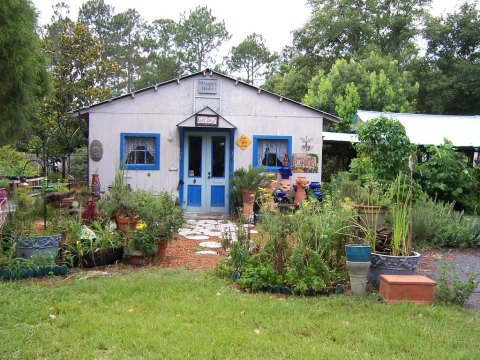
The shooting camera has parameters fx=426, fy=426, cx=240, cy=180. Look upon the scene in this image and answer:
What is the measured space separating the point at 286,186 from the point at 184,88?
3.59 metres

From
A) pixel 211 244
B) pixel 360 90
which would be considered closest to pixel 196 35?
pixel 360 90

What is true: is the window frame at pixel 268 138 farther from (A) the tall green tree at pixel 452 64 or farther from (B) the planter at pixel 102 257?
(A) the tall green tree at pixel 452 64

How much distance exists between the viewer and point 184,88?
1082cm

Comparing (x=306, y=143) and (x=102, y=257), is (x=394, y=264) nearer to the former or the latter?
(x=102, y=257)

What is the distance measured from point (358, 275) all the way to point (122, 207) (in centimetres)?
380

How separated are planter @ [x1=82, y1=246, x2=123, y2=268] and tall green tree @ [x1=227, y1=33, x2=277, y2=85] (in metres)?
33.0

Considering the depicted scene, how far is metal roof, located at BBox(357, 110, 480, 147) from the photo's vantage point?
42.6ft

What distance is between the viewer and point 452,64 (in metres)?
26.0

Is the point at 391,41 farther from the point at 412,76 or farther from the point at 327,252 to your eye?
the point at 327,252

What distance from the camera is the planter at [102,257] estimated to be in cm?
585

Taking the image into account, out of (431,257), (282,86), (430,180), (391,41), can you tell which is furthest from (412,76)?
(431,257)

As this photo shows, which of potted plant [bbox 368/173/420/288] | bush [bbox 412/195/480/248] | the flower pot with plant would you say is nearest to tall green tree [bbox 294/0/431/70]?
bush [bbox 412/195/480/248]

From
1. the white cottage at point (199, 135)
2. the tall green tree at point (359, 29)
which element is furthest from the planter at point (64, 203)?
the tall green tree at point (359, 29)

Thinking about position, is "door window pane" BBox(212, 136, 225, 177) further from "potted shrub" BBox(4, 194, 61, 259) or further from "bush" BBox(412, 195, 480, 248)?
"potted shrub" BBox(4, 194, 61, 259)
